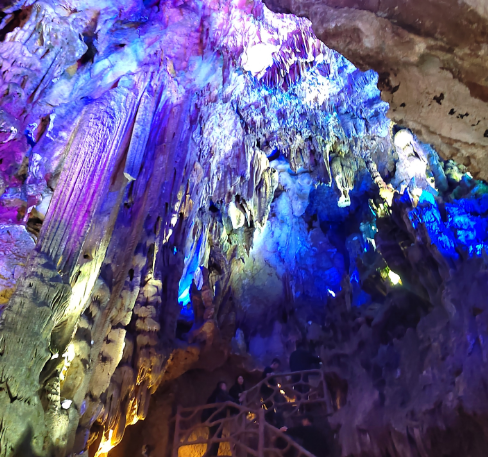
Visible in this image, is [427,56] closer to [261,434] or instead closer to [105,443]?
[105,443]

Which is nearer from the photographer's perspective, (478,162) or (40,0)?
(478,162)

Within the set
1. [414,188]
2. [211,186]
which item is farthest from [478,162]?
[211,186]

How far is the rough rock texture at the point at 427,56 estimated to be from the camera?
2.41 metres

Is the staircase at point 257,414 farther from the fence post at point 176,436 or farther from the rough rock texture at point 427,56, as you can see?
the rough rock texture at point 427,56

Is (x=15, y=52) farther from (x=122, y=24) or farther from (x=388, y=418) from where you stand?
(x=388, y=418)

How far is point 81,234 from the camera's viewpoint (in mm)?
3596

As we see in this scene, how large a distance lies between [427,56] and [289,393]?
7137mm

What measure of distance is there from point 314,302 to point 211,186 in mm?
4566

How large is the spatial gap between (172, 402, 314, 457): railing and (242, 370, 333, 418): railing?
43cm

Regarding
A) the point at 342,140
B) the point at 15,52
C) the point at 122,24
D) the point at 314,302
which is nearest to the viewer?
the point at 15,52

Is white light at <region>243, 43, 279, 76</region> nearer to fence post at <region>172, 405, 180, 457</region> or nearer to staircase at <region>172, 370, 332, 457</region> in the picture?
staircase at <region>172, 370, 332, 457</region>

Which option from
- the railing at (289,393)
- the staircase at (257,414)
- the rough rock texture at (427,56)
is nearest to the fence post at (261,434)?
the staircase at (257,414)

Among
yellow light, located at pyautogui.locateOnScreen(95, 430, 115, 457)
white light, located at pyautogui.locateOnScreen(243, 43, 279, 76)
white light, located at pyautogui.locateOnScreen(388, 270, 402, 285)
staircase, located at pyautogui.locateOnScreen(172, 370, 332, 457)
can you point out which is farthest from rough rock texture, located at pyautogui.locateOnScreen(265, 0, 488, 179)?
white light, located at pyautogui.locateOnScreen(388, 270, 402, 285)

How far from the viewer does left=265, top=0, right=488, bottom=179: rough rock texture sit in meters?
2.41
